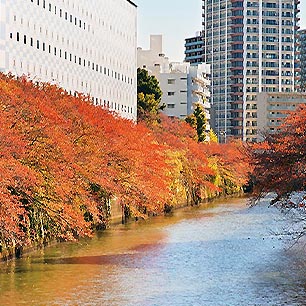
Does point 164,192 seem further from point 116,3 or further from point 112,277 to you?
point 116,3

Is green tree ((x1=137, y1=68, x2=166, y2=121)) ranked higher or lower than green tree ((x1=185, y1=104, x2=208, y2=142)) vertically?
higher

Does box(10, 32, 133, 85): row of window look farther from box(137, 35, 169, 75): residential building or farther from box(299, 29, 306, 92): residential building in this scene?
box(299, 29, 306, 92): residential building

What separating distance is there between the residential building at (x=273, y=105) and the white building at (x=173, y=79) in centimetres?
1871

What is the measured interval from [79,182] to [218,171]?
129 feet

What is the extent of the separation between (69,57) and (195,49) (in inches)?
3195

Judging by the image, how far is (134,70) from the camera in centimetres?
7931

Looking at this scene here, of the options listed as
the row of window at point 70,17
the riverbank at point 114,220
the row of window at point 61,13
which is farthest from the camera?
the row of window at point 70,17

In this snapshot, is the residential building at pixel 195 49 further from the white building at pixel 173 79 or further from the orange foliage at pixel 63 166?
the orange foliage at pixel 63 166

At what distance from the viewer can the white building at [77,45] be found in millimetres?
51906

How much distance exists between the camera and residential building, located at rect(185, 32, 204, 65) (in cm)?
13927

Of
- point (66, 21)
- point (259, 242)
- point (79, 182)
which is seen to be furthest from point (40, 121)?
point (66, 21)

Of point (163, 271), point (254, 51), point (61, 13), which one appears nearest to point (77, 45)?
point (61, 13)

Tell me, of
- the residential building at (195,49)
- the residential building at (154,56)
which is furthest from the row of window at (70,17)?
the residential building at (195,49)

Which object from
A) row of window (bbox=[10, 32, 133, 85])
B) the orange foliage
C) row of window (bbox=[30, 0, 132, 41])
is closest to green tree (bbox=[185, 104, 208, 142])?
row of window (bbox=[10, 32, 133, 85])
